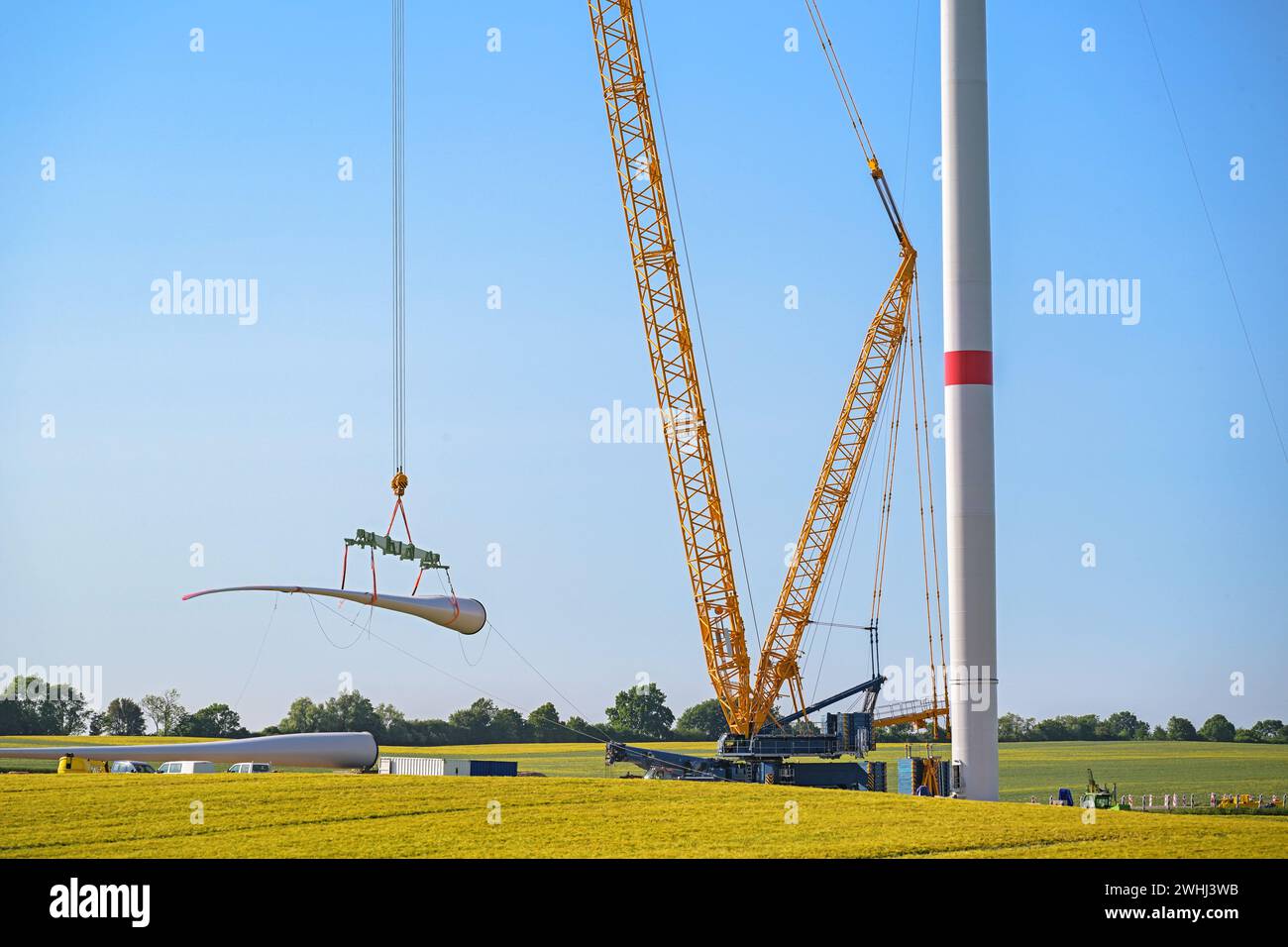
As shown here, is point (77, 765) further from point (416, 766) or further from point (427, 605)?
point (427, 605)

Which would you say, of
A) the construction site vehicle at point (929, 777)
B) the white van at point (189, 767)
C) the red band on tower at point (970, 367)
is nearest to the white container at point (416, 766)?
the white van at point (189, 767)

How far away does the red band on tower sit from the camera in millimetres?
75500

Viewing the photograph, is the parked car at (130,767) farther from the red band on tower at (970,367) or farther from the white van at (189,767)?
the red band on tower at (970,367)

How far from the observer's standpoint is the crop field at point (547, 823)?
1836 inches

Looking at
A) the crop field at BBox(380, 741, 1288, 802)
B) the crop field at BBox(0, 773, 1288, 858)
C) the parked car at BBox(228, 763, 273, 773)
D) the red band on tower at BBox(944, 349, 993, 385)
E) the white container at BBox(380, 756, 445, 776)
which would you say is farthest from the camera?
the crop field at BBox(380, 741, 1288, 802)

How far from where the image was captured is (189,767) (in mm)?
85625

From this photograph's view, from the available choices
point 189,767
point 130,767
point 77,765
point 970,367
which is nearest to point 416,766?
point 189,767

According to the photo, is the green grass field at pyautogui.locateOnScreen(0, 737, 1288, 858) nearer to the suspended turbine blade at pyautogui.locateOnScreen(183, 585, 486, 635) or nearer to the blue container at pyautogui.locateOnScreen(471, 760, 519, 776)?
the suspended turbine blade at pyautogui.locateOnScreen(183, 585, 486, 635)

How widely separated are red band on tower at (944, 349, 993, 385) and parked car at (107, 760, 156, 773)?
51601 mm

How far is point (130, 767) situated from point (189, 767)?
3615mm

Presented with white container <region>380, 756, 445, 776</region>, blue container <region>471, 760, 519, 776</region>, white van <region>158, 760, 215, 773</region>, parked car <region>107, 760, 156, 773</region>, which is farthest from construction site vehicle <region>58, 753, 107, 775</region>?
blue container <region>471, 760, 519, 776</region>

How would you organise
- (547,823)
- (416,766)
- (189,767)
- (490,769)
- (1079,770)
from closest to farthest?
(547,823) < (189,767) < (416,766) < (490,769) < (1079,770)
